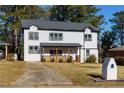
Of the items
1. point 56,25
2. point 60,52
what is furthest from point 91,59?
point 56,25

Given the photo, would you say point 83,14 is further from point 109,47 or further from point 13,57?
point 13,57

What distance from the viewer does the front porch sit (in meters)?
34.4

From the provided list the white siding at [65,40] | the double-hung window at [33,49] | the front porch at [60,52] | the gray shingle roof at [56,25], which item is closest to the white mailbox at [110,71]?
the front porch at [60,52]

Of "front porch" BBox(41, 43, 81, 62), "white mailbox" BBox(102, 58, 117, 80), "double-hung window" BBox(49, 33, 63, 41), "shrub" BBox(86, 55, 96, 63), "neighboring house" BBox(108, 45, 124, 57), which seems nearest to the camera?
"white mailbox" BBox(102, 58, 117, 80)

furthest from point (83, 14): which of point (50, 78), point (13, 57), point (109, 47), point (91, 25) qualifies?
point (50, 78)

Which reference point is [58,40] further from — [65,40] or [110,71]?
[110,71]

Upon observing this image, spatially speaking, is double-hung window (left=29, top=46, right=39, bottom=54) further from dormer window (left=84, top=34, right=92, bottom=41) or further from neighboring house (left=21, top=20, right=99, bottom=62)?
dormer window (left=84, top=34, right=92, bottom=41)

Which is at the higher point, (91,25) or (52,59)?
(91,25)

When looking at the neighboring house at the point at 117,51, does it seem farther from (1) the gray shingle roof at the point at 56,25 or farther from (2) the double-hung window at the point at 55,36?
(2) the double-hung window at the point at 55,36

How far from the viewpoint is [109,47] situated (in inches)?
1467

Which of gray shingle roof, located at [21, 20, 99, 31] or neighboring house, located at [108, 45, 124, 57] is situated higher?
gray shingle roof, located at [21, 20, 99, 31]

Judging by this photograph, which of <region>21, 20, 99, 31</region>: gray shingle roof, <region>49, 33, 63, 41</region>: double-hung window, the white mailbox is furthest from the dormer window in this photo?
the white mailbox

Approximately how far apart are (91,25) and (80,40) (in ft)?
8.18

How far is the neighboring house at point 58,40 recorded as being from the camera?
34.6 m
